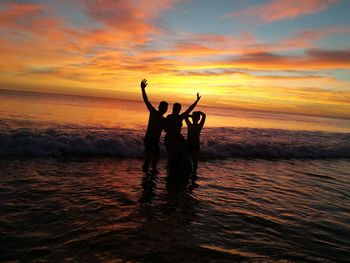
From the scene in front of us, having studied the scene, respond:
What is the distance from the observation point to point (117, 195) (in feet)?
23.9

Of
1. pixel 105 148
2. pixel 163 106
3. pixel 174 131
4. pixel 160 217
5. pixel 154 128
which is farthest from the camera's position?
pixel 105 148

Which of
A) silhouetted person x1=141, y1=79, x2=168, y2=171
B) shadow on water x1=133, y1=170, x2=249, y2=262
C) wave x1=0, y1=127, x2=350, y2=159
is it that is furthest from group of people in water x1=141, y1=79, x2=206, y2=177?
wave x1=0, y1=127, x2=350, y2=159

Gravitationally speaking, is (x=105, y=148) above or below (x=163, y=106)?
below

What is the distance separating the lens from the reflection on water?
176 inches

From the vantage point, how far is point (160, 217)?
590cm

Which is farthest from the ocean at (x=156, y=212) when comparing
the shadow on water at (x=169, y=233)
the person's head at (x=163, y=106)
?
the person's head at (x=163, y=106)

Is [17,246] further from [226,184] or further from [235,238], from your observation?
[226,184]

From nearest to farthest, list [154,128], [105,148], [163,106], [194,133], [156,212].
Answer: [156,212] < [163,106] < [154,128] < [194,133] < [105,148]

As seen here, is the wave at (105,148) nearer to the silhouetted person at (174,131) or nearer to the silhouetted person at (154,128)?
the silhouetted person at (154,128)

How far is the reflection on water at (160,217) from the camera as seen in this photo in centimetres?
447

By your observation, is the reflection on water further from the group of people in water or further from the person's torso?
the person's torso

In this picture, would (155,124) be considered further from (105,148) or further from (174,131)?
(105,148)

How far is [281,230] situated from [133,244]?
10.3ft

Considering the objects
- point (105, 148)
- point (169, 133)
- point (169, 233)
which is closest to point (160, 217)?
point (169, 233)
